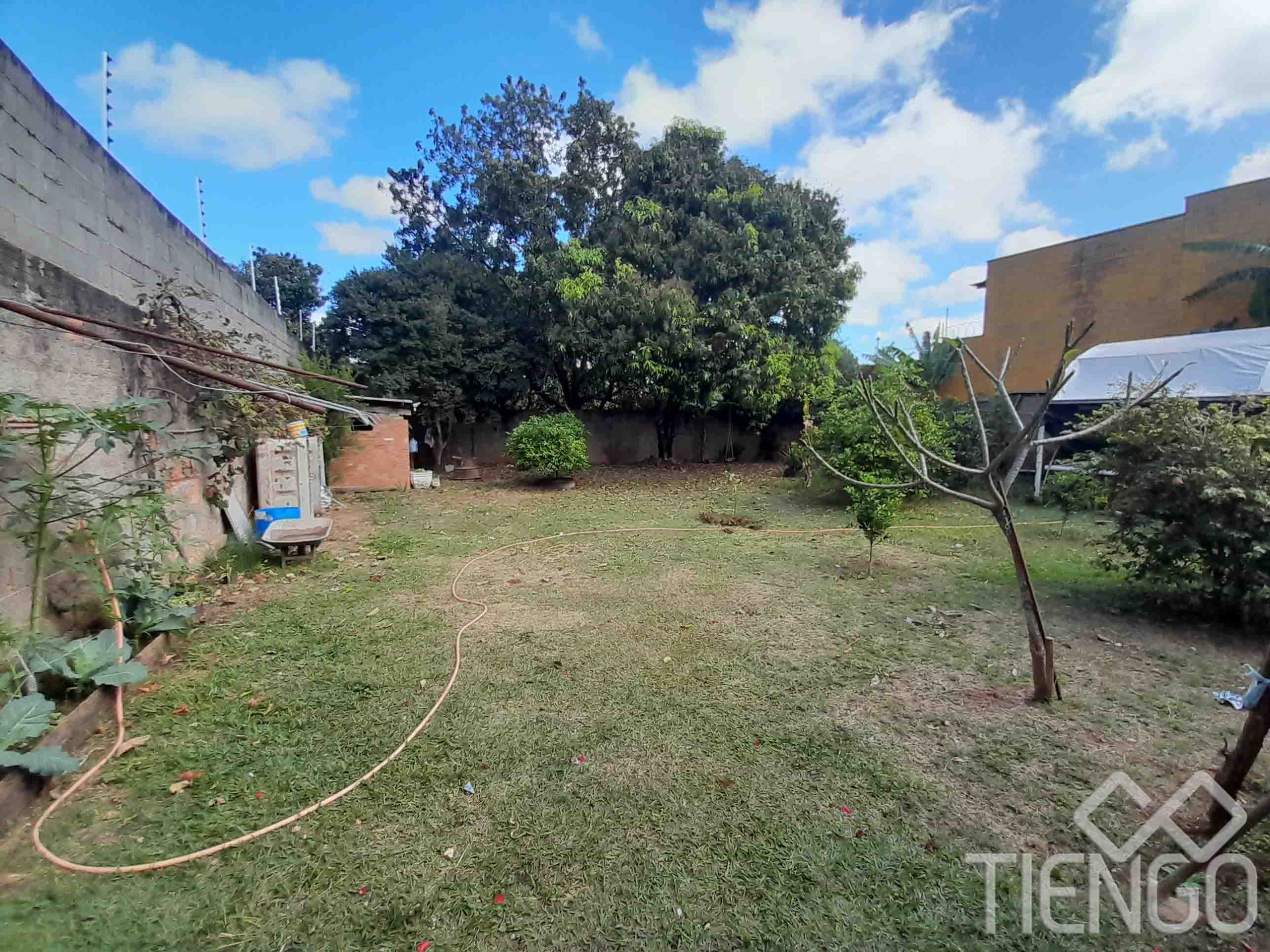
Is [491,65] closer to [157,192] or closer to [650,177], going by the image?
[650,177]

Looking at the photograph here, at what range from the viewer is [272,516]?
19.0ft

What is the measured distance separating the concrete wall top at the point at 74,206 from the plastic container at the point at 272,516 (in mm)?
2229

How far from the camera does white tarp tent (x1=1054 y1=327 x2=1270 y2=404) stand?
838cm

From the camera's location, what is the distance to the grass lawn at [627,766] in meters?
1.62

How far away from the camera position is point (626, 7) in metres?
6.91

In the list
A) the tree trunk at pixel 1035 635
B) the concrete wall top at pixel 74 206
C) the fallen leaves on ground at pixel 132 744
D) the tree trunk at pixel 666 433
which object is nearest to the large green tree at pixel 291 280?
the tree trunk at pixel 666 433

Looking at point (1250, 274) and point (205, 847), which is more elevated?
point (1250, 274)

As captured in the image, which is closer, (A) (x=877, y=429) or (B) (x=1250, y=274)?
(A) (x=877, y=429)

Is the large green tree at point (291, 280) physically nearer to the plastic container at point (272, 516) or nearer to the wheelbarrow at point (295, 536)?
the plastic container at point (272, 516)

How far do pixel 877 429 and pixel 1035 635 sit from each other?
17.1 ft

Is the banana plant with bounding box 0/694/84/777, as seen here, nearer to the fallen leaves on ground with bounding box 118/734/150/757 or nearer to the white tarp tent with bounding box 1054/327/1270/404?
the fallen leaves on ground with bounding box 118/734/150/757

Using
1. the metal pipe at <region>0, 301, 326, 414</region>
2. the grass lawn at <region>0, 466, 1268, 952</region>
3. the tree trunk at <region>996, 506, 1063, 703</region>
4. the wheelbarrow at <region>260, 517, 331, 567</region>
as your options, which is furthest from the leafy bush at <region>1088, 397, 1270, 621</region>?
the wheelbarrow at <region>260, 517, 331, 567</region>

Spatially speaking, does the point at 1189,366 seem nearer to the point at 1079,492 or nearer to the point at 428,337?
the point at 1079,492

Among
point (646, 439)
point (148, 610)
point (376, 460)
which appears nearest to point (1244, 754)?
point (148, 610)
